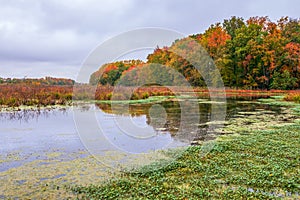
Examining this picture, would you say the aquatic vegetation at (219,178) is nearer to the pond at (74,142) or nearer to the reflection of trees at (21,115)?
the pond at (74,142)

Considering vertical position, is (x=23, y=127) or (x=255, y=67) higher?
(x=255, y=67)

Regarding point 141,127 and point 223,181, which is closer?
point 223,181

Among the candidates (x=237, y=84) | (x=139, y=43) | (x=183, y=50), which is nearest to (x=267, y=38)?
(x=237, y=84)

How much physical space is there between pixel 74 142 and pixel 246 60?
34702 millimetres

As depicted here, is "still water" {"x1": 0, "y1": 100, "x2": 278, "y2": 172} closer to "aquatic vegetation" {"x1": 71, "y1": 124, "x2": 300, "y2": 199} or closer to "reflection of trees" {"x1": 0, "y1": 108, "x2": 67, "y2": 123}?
"reflection of trees" {"x1": 0, "y1": 108, "x2": 67, "y2": 123}

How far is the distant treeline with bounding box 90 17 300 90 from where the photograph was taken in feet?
117

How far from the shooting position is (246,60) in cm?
3781

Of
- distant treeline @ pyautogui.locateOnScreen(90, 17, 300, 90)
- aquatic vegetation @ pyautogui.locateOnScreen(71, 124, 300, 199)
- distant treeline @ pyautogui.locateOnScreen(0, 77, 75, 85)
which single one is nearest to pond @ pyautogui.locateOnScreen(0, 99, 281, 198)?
aquatic vegetation @ pyautogui.locateOnScreen(71, 124, 300, 199)

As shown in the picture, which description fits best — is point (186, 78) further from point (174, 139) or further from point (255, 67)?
point (174, 139)

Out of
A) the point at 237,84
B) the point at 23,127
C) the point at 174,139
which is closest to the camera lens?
the point at 174,139

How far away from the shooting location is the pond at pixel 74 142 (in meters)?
4.90

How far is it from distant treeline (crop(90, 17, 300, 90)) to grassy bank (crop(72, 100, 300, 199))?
26.0 m

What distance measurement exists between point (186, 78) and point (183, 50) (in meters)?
4.42

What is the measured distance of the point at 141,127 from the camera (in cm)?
991
